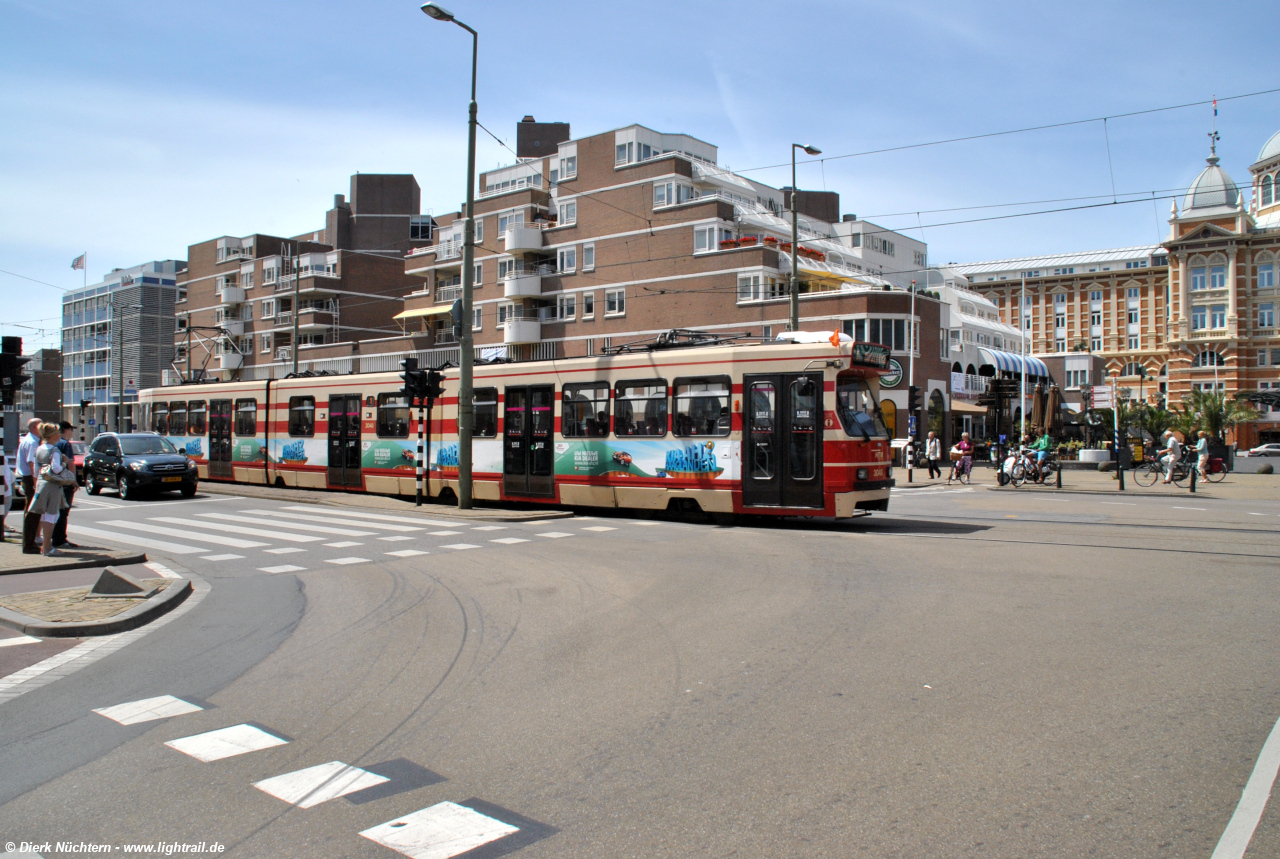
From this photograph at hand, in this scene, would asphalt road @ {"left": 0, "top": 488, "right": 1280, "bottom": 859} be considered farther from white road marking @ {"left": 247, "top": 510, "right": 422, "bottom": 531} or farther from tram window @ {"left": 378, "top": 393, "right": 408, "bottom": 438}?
tram window @ {"left": 378, "top": 393, "right": 408, "bottom": 438}

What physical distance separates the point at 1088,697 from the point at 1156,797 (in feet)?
5.00

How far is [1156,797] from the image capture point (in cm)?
395

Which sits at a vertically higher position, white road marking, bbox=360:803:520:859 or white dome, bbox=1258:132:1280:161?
white dome, bbox=1258:132:1280:161

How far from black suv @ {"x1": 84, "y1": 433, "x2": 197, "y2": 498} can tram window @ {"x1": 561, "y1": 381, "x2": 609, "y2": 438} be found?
1052 cm

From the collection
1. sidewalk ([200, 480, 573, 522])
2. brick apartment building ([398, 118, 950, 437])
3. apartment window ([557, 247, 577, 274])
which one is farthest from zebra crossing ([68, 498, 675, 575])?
apartment window ([557, 247, 577, 274])

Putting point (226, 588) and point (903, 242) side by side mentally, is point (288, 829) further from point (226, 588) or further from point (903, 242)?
point (903, 242)

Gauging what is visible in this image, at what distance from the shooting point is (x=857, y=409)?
14.8 metres

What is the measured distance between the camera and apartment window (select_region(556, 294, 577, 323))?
53906mm

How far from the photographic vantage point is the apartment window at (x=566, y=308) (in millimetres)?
53906

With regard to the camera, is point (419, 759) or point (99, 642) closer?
point (419, 759)

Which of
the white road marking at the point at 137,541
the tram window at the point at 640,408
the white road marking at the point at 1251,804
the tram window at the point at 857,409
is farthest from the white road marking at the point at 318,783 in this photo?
the tram window at the point at 640,408

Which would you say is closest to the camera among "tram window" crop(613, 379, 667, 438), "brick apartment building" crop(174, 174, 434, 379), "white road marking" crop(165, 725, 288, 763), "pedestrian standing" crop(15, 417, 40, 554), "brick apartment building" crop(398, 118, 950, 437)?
"white road marking" crop(165, 725, 288, 763)

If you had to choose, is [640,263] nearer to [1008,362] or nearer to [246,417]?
[246,417]

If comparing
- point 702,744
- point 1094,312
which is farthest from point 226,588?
point 1094,312
